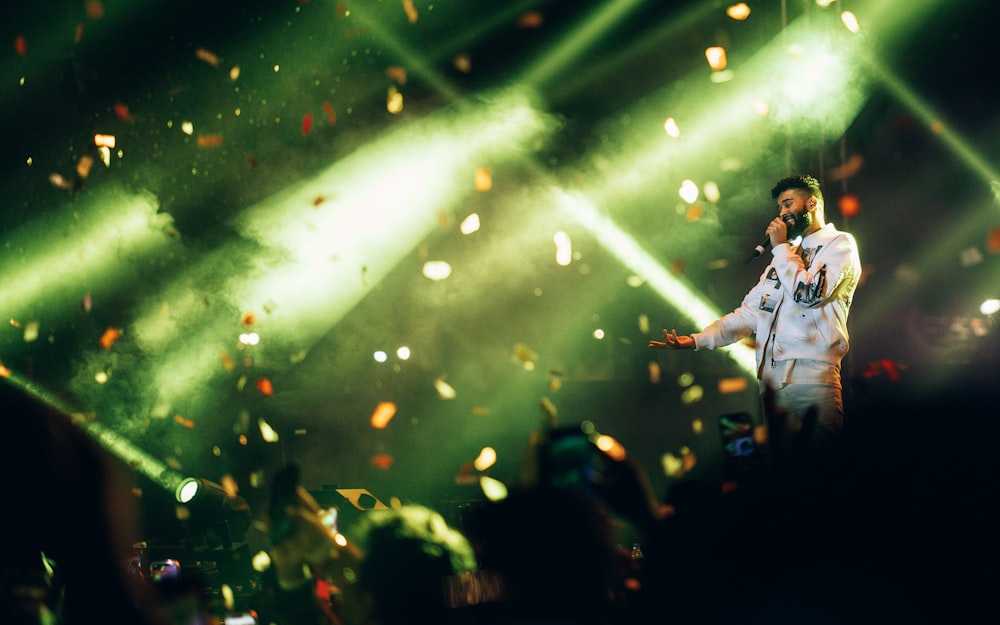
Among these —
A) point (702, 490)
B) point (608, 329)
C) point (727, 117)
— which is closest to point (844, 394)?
point (608, 329)

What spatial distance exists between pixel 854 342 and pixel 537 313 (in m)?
1.93

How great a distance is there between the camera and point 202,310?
5.45 metres

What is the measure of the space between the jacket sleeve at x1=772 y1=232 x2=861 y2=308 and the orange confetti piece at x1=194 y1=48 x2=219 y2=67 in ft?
13.3

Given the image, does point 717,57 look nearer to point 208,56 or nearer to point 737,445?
point 208,56

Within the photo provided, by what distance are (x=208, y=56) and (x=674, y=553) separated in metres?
4.99

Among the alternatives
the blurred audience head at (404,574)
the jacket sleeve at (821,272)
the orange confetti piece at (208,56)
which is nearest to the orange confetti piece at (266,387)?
the orange confetti piece at (208,56)

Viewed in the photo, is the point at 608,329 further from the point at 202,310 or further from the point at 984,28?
the point at 202,310

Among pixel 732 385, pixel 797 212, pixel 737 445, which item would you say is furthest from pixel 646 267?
pixel 737 445

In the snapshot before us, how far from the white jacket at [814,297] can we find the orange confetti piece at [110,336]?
14.9ft

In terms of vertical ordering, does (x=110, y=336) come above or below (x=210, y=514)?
above

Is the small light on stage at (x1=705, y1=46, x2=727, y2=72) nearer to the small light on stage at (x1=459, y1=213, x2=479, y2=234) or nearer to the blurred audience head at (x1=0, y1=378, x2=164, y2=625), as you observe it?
the small light on stage at (x1=459, y1=213, x2=479, y2=234)

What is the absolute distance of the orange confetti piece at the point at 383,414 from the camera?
517 centimetres

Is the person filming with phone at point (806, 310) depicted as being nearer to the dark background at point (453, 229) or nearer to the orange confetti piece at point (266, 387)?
the dark background at point (453, 229)

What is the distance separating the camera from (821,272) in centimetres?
290
